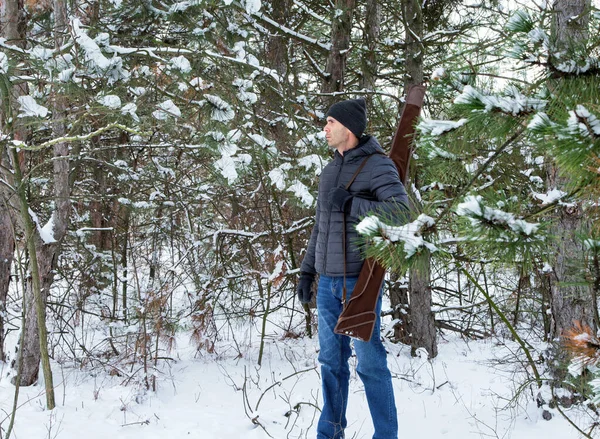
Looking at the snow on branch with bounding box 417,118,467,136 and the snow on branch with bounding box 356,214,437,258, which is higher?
the snow on branch with bounding box 417,118,467,136

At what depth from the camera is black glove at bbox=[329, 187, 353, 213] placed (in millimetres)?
2775

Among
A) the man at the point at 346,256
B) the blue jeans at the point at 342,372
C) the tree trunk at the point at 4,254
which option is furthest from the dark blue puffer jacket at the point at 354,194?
the tree trunk at the point at 4,254

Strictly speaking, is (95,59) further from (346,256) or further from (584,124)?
(584,124)

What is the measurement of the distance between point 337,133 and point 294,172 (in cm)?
144

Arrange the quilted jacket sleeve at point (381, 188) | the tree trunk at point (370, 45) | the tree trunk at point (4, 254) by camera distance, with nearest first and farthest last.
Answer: the quilted jacket sleeve at point (381, 188)
the tree trunk at point (370, 45)
the tree trunk at point (4, 254)

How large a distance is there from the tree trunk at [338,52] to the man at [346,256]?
2.55m

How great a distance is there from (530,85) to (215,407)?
11.0ft

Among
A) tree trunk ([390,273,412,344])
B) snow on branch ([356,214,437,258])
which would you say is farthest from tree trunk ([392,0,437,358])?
snow on branch ([356,214,437,258])

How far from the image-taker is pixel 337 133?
2.98m

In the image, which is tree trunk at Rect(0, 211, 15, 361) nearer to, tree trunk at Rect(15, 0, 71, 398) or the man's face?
tree trunk at Rect(15, 0, 71, 398)

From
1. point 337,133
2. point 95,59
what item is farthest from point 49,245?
point 337,133

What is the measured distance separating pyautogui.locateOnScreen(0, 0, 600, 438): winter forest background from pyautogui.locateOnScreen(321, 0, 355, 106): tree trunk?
20 mm

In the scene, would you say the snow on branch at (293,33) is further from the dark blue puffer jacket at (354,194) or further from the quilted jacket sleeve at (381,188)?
the quilted jacket sleeve at (381,188)

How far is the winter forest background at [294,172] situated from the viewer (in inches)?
57.4
